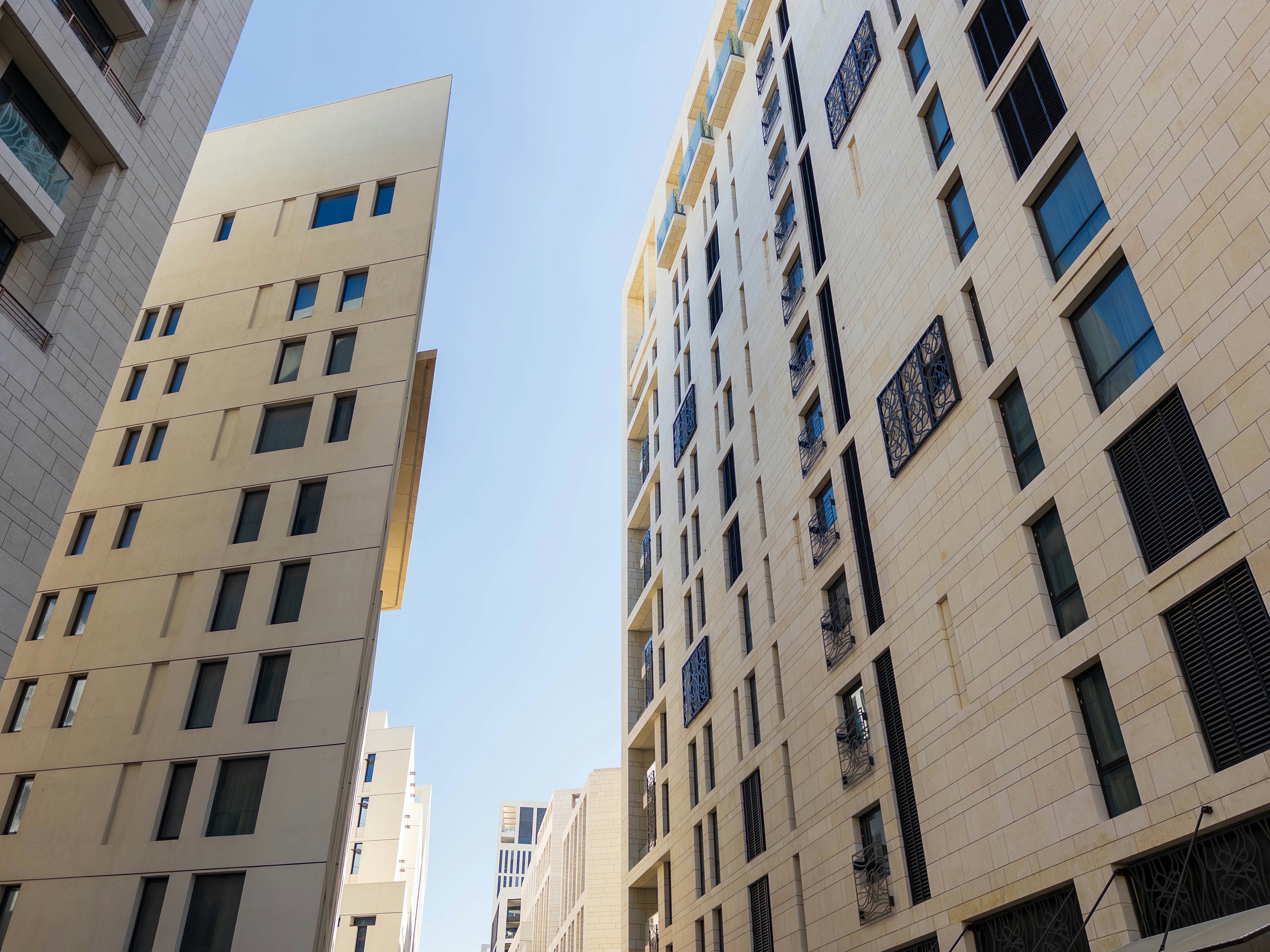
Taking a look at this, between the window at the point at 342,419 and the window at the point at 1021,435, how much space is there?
21.0 m

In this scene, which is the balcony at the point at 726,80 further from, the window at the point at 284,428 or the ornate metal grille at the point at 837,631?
the ornate metal grille at the point at 837,631

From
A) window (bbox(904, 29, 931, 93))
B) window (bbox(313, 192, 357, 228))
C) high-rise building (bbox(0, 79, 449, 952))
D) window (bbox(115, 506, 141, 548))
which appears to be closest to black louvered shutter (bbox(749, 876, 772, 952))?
high-rise building (bbox(0, 79, 449, 952))

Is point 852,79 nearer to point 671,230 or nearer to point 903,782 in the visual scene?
point 903,782

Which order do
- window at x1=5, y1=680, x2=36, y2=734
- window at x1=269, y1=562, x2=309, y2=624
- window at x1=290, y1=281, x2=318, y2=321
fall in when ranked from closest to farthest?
window at x1=5, y1=680, x2=36, y2=734 → window at x1=269, y1=562, x2=309, y2=624 → window at x1=290, y1=281, x2=318, y2=321

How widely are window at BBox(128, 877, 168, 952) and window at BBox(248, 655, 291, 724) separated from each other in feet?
15.1

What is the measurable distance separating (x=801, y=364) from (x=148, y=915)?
24.4 m

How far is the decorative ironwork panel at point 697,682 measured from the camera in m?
37.9

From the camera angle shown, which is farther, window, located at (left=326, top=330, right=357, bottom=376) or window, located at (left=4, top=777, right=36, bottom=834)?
window, located at (left=326, top=330, right=357, bottom=376)

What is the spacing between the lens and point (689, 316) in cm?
4994

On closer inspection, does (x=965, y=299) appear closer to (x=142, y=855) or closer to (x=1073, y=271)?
(x=1073, y=271)

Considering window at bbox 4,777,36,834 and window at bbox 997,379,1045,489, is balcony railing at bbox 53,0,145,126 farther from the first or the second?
window at bbox 997,379,1045,489

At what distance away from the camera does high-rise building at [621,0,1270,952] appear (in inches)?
583

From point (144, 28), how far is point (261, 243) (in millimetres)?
15960

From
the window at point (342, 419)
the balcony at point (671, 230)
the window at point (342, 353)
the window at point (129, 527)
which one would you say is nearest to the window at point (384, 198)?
the window at point (342, 353)
